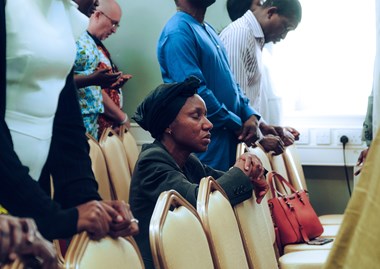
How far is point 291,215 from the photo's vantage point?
116 inches

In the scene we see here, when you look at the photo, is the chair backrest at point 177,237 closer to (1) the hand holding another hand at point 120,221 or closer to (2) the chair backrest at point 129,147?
(1) the hand holding another hand at point 120,221

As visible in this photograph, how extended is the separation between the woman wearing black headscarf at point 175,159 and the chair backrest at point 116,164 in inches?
21.8

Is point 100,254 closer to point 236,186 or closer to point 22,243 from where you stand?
point 22,243

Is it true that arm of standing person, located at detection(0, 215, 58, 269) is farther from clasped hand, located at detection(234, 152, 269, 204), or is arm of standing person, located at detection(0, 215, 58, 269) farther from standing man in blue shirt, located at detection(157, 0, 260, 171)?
standing man in blue shirt, located at detection(157, 0, 260, 171)

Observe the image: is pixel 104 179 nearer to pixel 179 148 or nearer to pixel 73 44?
pixel 179 148

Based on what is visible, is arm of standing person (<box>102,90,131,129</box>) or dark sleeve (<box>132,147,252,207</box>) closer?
dark sleeve (<box>132,147,252,207</box>)

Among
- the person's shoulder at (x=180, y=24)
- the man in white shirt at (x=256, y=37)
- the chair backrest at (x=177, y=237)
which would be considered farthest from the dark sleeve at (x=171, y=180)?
the man in white shirt at (x=256, y=37)

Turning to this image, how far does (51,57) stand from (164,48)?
62.2 inches

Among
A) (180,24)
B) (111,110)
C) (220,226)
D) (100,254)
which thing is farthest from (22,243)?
(111,110)

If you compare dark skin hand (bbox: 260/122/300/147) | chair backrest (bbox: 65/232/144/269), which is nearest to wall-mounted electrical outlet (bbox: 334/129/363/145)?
dark skin hand (bbox: 260/122/300/147)

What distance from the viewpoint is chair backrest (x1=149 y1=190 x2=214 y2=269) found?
1380mm

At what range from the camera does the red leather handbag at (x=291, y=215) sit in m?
2.92

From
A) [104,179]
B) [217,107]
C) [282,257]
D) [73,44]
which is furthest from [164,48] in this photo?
[73,44]

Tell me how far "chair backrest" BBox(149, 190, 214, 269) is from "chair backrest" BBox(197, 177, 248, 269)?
0.06m
